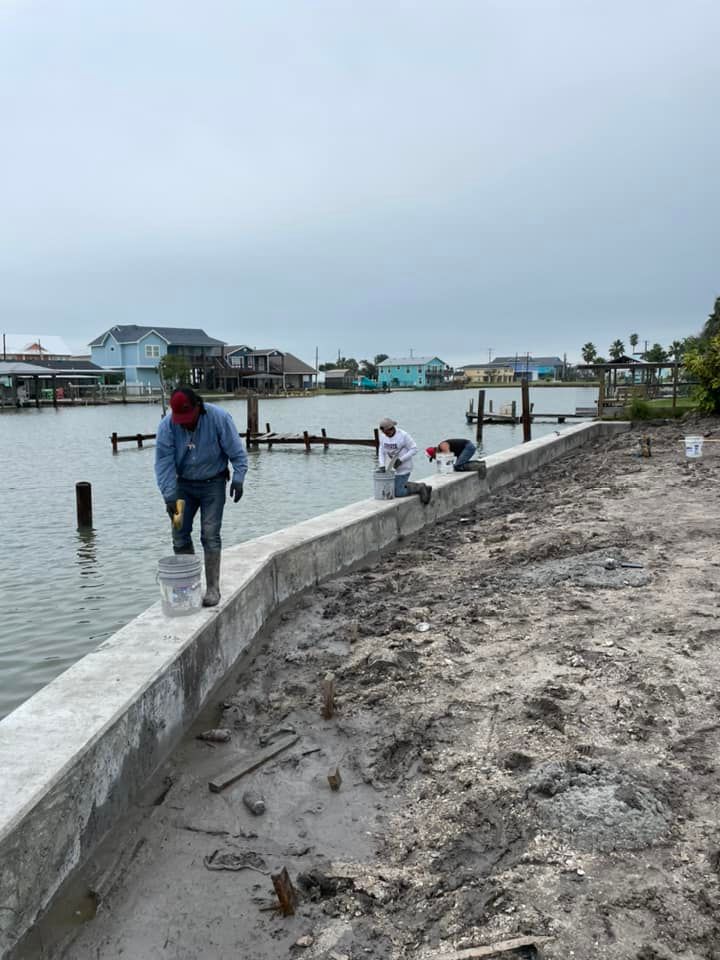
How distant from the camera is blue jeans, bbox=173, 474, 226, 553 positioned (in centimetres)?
583

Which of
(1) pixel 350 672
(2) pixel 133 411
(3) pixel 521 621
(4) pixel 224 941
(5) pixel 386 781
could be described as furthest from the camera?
(2) pixel 133 411

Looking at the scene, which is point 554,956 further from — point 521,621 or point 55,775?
point 521,621

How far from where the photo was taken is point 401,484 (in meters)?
10.7

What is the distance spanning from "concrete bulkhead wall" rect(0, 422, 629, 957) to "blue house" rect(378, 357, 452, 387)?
141 meters

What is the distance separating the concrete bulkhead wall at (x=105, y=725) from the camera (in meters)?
3.11

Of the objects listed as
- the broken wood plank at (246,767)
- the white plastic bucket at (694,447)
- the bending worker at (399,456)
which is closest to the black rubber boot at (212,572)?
the broken wood plank at (246,767)

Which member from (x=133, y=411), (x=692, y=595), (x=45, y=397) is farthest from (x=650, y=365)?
(x=45, y=397)

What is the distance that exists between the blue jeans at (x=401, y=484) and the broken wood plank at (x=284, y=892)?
24.6 ft

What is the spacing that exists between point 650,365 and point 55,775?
122ft

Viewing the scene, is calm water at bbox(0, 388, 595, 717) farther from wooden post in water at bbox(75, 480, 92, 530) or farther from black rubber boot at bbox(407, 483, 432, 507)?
black rubber boot at bbox(407, 483, 432, 507)

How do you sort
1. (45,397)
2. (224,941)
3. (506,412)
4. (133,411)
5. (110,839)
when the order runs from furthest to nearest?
(45,397) < (133,411) < (506,412) < (110,839) < (224,941)

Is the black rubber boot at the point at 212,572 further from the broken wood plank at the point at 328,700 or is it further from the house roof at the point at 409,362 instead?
the house roof at the point at 409,362

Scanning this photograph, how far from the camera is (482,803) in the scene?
388cm

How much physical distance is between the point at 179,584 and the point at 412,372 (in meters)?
147
